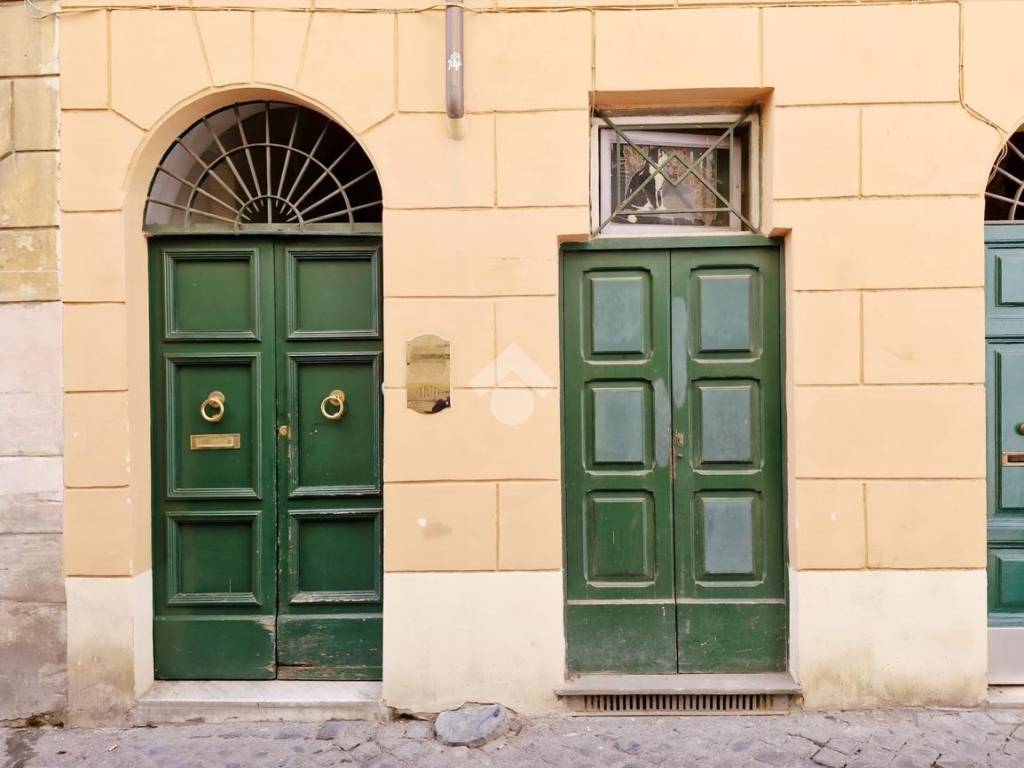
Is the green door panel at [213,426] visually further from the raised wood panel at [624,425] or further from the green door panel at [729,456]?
the green door panel at [729,456]

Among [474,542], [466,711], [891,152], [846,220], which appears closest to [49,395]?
[474,542]

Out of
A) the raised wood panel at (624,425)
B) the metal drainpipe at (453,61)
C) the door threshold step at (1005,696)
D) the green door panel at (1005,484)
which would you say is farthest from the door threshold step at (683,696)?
the metal drainpipe at (453,61)

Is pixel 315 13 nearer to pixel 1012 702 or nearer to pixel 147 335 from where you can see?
pixel 147 335

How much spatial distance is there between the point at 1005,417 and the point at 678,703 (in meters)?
2.47

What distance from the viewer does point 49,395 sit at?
167 inches

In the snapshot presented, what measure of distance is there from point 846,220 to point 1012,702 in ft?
9.09

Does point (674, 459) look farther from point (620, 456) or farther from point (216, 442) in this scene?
point (216, 442)

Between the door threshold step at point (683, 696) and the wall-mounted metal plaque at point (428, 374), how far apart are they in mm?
1729

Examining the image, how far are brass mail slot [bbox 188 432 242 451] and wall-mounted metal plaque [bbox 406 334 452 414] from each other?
1.11m

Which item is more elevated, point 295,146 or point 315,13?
point 315,13

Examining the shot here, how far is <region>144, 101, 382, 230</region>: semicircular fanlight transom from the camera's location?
14.6 ft

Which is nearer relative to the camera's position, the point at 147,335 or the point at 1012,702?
the point at 1012,702

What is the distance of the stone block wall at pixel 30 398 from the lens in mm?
4230

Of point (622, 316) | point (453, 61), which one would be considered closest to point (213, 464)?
point (622, 316)
